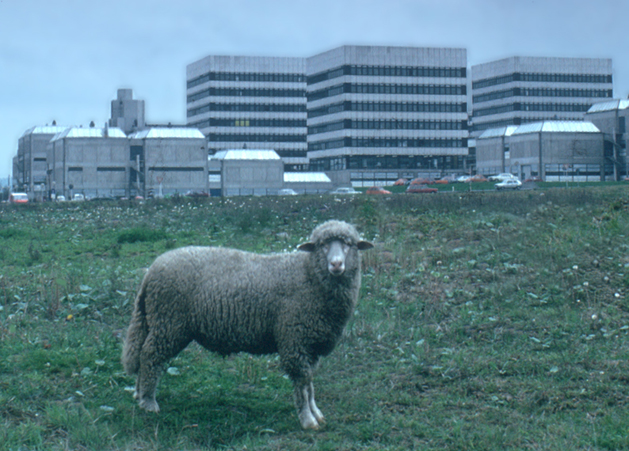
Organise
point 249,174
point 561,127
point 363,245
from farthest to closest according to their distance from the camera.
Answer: point 561,127 < point 249,174 < point 363,245

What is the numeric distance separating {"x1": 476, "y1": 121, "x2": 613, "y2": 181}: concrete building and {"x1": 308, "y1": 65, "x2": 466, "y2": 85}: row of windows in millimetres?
19150

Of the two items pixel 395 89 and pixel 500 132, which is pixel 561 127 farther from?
pixel 395 89

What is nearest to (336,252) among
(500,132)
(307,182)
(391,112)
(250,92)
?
(307,182)

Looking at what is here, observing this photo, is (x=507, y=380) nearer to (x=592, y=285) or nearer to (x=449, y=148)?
(x=592, y=285)

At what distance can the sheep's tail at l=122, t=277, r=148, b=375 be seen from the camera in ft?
23.8

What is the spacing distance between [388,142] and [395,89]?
8651 mm

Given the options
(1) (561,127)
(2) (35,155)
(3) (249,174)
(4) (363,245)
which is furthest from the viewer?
(2) (35,155)

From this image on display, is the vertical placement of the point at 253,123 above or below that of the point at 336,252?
above

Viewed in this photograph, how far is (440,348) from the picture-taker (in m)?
9.00

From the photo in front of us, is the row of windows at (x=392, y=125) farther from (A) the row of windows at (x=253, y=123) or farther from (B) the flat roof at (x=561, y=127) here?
(B) the flat roof at (x=561, y=127)

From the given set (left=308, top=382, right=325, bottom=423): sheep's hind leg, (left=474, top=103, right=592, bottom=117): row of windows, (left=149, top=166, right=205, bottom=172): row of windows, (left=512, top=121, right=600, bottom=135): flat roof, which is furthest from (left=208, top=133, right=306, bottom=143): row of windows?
(left=308, top=382, right=325, bottom=423): sheep's hind leg

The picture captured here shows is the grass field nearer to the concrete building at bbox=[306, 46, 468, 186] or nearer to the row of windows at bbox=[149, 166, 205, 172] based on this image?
the row of windows at bbox=[149, 166, 205, 172]

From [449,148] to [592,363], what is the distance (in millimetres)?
108836

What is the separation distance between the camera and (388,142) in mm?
111562
